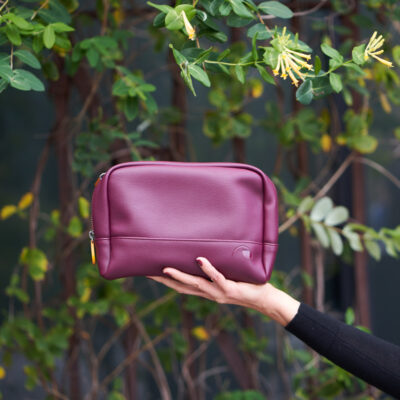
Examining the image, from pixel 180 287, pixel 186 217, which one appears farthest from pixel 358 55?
pixel 180 287

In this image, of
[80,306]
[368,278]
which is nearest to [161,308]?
[80,306]

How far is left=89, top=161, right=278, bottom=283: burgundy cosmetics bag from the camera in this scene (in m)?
0.93

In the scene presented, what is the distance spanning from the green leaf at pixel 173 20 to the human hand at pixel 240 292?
396 mm

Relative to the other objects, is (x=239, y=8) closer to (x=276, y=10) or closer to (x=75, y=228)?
(x=276, y=10)

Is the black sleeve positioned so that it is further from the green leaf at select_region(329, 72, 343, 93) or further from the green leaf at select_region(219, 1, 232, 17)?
the green leaf at select_region(219, 1, 232, 17)

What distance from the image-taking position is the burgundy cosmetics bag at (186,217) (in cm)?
93

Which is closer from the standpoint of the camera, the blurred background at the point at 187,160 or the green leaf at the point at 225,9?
the green leaf at the point at 225,9

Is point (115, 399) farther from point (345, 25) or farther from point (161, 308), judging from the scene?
point (345, 25)

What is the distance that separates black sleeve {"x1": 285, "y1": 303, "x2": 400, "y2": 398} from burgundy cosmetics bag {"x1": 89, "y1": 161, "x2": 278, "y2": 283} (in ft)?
0.37

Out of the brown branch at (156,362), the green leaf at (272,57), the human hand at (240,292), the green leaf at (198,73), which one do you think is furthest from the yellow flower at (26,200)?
the green leaf at (272,57)

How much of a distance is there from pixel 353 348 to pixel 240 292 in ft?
0.71

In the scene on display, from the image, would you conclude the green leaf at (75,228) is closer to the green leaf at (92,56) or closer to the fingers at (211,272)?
the green leaf at (92,56)

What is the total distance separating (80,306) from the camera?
1.46m

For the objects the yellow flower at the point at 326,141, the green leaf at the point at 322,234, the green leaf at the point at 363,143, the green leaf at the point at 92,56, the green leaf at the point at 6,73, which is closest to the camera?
the green leaf at the point at 6,73
